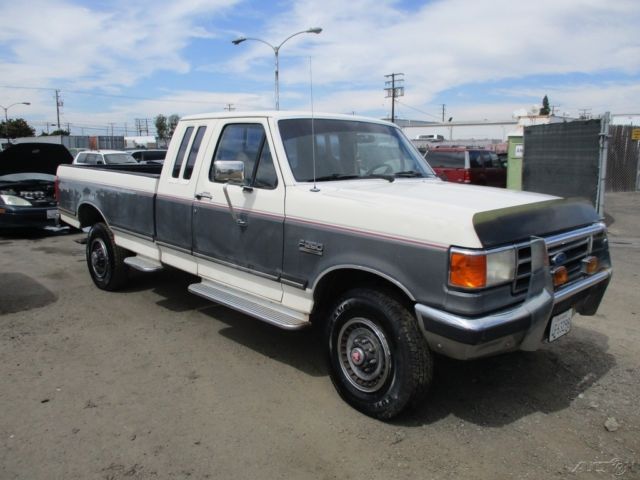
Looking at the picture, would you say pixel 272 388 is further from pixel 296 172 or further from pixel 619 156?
pixel 619 156

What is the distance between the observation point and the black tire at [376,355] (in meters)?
3.25

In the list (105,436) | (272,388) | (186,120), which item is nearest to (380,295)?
(272,388)

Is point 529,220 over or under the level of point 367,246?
over

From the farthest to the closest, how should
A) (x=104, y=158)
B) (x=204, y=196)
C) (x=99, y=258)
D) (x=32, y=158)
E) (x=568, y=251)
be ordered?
1. (x=104, y=158)
2. (x=32, y=158)
3. (x=99, y=258)
4. (x=204, y=196)
5. (x=568, y=251)

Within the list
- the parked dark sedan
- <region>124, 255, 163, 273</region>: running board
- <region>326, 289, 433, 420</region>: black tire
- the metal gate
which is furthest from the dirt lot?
the metal gate

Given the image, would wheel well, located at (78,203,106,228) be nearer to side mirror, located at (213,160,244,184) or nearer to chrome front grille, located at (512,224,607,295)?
side mirror, located at (213,160,244,184)

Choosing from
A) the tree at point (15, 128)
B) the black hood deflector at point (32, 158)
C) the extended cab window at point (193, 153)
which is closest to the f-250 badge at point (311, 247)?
the extended cab window at point (193, 153)

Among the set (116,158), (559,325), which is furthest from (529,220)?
(116,158)

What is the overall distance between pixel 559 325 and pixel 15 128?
303ft

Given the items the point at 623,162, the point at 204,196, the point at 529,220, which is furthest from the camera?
the point at 623,162

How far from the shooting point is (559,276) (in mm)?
3484

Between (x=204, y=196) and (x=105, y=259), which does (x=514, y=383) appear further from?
(x=105, y=259)

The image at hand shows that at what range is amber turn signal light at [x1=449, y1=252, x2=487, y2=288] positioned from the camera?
2.92 metres

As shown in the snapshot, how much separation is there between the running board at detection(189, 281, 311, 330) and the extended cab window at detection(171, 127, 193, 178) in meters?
1.17
